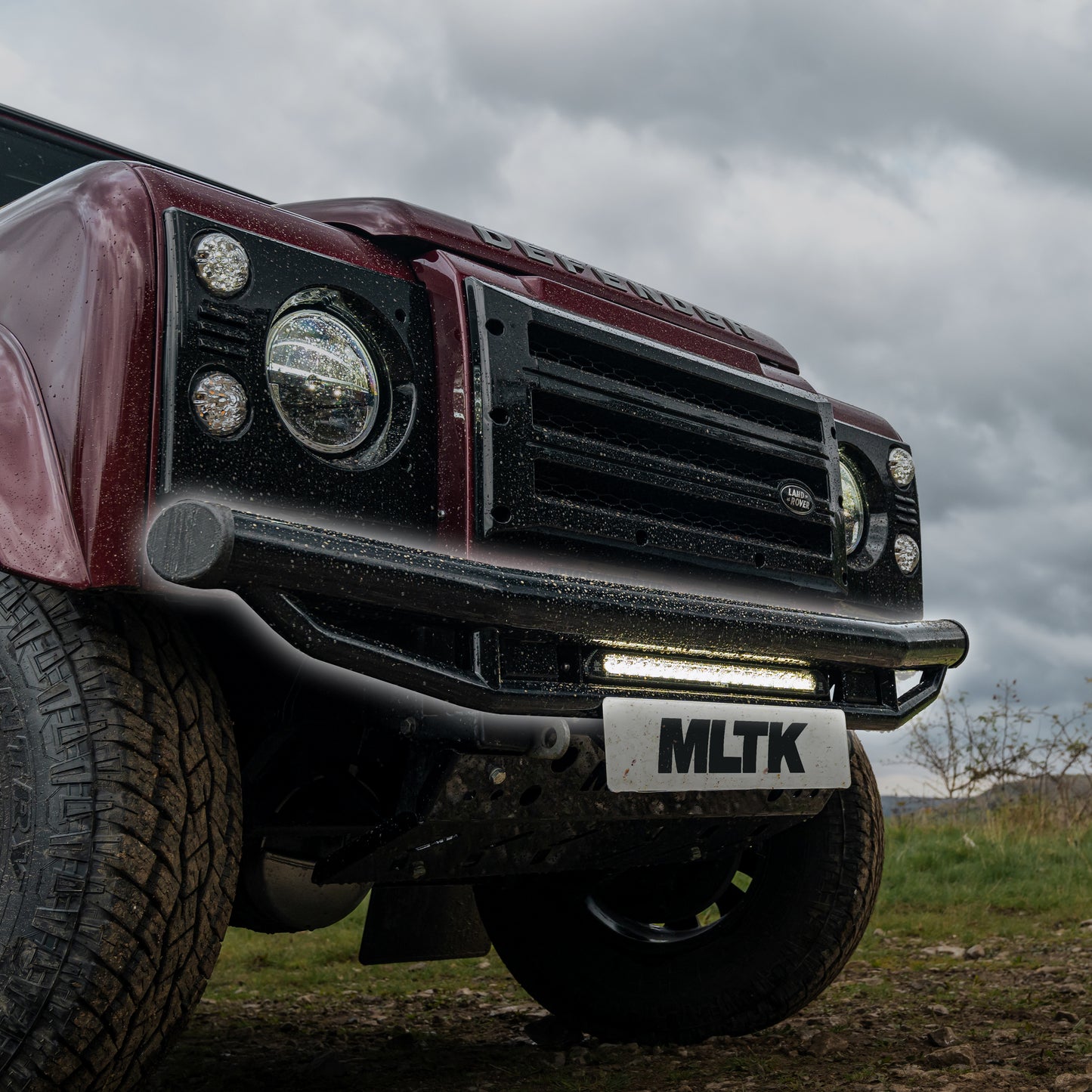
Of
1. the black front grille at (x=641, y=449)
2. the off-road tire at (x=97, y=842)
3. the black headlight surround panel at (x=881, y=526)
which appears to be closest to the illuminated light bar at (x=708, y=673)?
the black front grille at (x=641, y=449)

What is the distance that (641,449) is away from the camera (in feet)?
7.97

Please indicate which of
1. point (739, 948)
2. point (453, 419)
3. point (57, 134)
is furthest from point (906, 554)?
point (57, 134)

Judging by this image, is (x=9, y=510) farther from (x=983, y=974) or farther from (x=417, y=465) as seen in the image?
(x=983, y=974)

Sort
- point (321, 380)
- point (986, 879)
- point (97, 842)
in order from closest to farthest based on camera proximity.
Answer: point (97, 842), point (321, 380), point (986, 879)

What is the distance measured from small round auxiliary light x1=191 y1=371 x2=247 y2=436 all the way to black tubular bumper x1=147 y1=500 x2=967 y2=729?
21cm

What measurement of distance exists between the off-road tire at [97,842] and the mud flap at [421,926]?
147cm

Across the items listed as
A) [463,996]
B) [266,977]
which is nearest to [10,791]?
[463,996]

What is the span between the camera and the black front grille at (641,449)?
2170 millimetres

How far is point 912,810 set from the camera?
28.6 ft

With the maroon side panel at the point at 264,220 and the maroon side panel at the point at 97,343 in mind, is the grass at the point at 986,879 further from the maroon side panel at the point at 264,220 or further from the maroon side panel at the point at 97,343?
the maroon side panel at the point at 97,343

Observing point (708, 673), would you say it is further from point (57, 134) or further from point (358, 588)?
point (57, 134)

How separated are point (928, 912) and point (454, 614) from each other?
5.00 m

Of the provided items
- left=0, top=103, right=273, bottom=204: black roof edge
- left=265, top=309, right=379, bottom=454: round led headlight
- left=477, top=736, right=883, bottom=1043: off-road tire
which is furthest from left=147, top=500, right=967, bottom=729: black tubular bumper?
left=0, top=103, right=273, bottom=204: black roof edge

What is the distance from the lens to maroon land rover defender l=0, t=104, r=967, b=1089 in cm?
181
